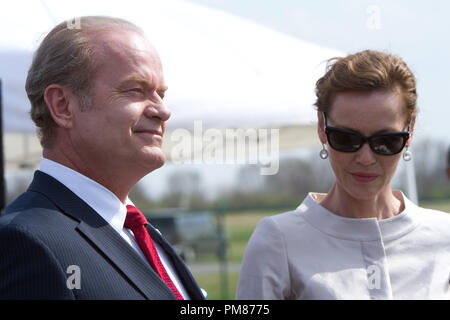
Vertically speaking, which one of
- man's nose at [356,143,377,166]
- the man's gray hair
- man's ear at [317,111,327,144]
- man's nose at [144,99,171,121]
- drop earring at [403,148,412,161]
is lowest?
drop earring at [403,148,412,161]

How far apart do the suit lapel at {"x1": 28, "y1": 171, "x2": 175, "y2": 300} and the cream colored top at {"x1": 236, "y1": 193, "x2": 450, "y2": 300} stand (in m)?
0.27

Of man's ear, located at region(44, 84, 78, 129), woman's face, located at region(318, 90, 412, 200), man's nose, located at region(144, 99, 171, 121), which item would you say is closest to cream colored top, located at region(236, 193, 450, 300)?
woman's face, located at region(318, 90, 412, 200)

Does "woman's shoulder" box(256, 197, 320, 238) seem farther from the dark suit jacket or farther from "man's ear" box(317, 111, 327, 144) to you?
the dark suit jacket

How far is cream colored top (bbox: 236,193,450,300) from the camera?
166 cm

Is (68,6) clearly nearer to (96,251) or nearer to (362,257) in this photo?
(96,251)

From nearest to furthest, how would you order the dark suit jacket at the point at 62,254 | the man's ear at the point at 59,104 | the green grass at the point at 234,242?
1. the dark suit jacket at the point at 62,254
2. the man's ear at the point at 59,104
3. the green grass at the point at 234,242

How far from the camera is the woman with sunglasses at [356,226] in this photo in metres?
1.67

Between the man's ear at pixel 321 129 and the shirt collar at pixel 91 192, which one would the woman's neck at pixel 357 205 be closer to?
the man's ear at pixel 321 129

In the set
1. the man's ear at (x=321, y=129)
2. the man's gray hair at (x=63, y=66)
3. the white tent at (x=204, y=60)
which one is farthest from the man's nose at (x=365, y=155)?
the white tent at (x=204, y=60)

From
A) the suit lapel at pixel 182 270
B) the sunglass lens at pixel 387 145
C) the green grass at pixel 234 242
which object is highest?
the sunglass lens at pixel 387 145

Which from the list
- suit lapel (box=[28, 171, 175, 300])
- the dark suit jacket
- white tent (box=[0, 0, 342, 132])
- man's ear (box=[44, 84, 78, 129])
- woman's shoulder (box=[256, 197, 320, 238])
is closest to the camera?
the dark suit jacket

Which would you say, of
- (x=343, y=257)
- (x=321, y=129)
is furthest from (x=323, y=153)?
(x=343, y=257)

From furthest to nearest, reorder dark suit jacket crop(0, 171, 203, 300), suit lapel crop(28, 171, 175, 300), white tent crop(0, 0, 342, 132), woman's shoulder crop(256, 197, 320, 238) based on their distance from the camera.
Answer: white tent crop(0, 0, 342, 132) → woman's shoulder crop(256, 197, 320, 238) → suit lapel crop(28, 171, 175, 300) → dark suit jacket crop(0, 171, 203, 300)

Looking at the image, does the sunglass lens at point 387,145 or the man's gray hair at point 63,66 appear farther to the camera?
the man's gray hair at point 63,66
